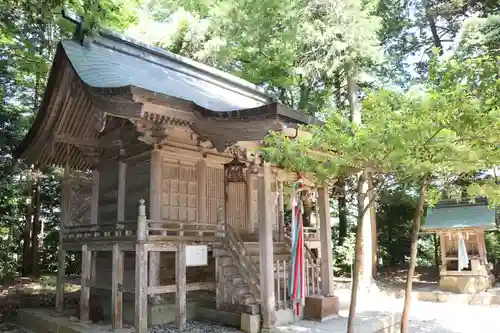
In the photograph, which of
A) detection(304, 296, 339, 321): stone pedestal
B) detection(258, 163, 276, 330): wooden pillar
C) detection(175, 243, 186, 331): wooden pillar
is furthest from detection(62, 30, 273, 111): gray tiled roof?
detection(304, 296, 339, 321): stone pedestal

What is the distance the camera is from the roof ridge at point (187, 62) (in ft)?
35.8

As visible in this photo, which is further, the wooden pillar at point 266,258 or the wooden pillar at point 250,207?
the wooden pillar at point 250,207

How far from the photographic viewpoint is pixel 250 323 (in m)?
7.27

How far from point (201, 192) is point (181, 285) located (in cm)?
255

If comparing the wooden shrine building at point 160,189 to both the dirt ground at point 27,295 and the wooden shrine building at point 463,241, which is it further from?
the wooden shrine building at point 463,241

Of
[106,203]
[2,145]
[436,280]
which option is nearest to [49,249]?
[2,145]

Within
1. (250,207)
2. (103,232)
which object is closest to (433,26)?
(250,207)

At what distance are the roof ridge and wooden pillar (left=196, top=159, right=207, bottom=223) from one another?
13.2 feet

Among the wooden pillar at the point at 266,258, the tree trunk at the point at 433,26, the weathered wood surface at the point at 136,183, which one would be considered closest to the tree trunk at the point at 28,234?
the weathered wood surface at the point at 136,183

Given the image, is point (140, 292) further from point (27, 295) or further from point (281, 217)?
point (27, 295)

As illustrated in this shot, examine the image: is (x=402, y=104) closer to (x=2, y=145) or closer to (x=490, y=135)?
(x=490, y=135)

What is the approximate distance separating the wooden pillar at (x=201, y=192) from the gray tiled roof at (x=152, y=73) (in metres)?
1.56

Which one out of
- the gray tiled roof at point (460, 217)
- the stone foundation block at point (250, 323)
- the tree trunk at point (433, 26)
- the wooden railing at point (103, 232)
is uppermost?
the tree trunk at point (433, 26)

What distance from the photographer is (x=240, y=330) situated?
24.5 ft
